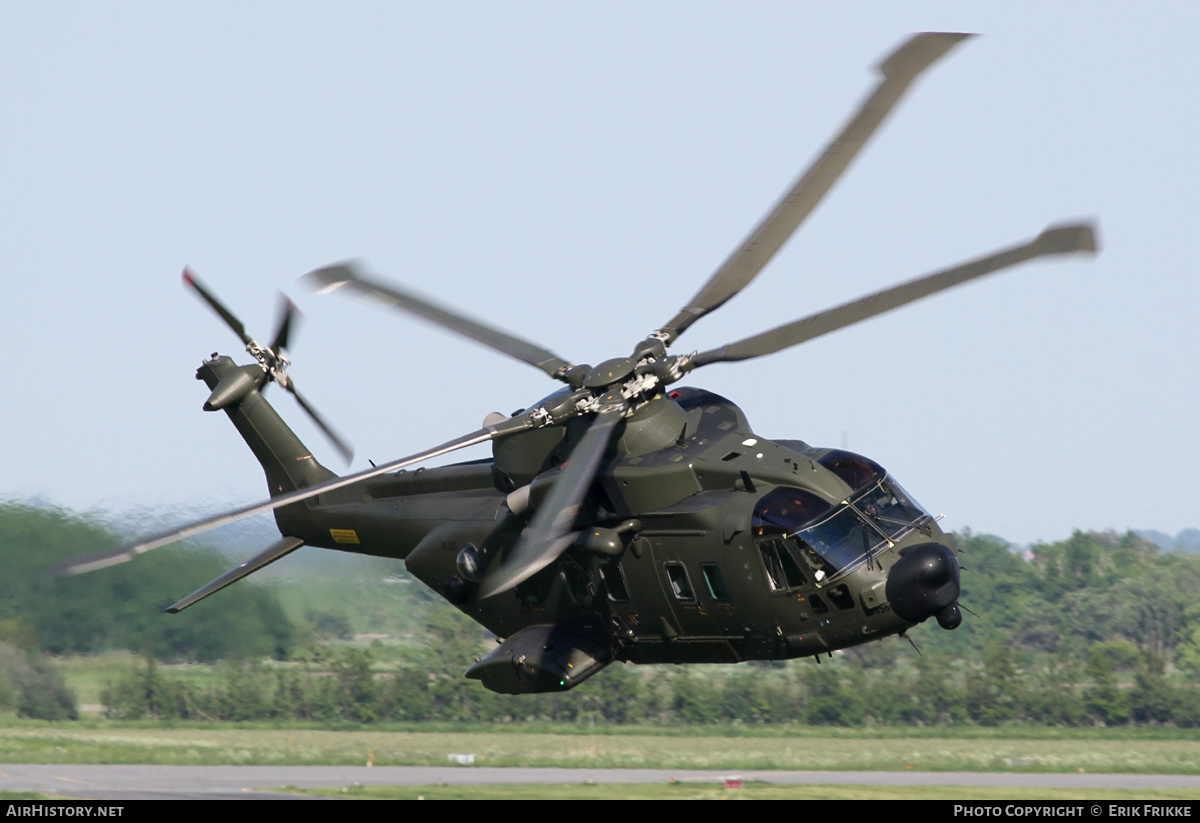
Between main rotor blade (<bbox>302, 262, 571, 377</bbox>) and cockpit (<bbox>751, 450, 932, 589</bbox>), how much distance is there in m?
3.81

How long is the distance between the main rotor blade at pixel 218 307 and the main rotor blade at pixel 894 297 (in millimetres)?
8604

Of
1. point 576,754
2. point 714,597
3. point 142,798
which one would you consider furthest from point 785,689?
point 714,597

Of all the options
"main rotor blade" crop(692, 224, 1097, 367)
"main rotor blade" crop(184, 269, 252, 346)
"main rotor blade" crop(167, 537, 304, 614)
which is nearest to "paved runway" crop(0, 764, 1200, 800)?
"main rotor blade" crop(167, 537, 304, 614)

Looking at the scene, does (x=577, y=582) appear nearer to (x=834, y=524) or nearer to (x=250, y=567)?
(x=834, y=524)

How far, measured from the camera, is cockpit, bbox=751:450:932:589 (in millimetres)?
15961

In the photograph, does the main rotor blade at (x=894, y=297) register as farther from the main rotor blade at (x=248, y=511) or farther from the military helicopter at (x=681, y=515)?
the main rotor blade at (x=248, y=511)

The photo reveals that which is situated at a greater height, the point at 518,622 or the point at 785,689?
the point at 518,622

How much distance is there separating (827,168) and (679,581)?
553 centimetres

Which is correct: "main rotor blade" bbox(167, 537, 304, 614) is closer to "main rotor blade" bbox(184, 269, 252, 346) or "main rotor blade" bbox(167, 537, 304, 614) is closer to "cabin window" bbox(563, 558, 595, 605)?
"main rotor blade" bbox(184, 269, 252, 346)

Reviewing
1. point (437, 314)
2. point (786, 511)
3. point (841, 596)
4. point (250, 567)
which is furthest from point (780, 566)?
point (250, 567)

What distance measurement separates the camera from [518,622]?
18812mm

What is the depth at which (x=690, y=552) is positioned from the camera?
1666 cm
